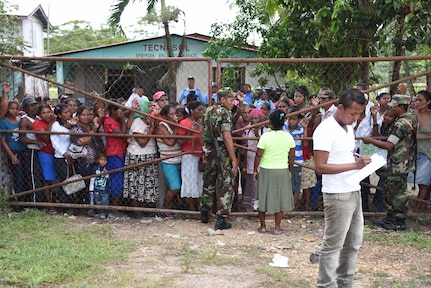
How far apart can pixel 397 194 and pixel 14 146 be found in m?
5.14

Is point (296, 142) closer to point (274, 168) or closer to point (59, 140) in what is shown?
point (274, 168)

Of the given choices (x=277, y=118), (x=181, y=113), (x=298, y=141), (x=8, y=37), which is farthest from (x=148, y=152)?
(x=8, y=37)

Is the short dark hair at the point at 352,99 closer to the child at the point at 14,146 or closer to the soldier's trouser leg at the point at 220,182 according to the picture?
the soldier's trouser leg at the point at 220,182

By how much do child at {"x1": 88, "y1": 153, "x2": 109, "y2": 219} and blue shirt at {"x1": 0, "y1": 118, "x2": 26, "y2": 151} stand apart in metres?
1.11

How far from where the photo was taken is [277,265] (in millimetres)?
5301

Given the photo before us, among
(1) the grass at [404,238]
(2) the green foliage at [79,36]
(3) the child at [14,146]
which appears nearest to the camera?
(1) the grass at [404,238]

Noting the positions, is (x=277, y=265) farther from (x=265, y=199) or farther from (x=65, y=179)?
(x=65, y=179)

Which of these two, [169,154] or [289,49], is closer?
[169,154]

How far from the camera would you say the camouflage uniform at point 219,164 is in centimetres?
645

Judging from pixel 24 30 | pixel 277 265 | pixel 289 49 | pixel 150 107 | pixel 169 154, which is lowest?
pixel 277 265

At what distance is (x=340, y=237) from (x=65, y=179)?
4424 millimetres

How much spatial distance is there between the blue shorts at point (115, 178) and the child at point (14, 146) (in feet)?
4.07

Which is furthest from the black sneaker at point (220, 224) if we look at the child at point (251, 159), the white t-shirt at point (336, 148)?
the white t-shirt at point (336, 148)

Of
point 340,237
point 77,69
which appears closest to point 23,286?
point 340,237
